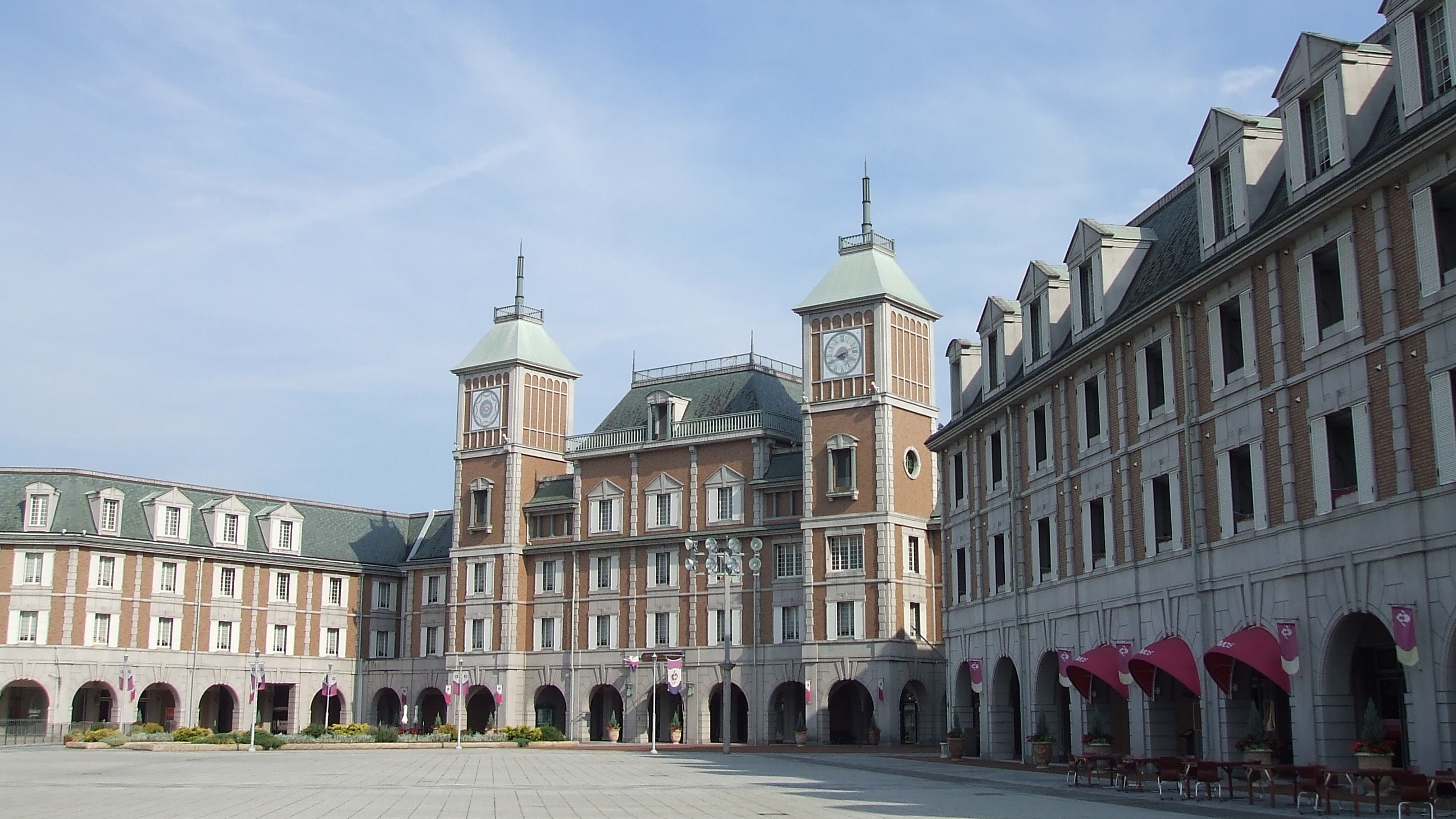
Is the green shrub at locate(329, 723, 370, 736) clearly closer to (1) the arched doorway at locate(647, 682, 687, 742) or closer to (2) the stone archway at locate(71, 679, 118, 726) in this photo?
(1) the arched doorway at locate(647, 682, 687, 742)

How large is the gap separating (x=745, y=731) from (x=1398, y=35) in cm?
5514

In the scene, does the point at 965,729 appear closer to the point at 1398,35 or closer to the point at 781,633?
the point at 781,633

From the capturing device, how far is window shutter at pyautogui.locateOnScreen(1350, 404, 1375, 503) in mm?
25406

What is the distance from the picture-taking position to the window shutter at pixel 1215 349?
31.2 m

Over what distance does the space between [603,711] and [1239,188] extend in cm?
5535

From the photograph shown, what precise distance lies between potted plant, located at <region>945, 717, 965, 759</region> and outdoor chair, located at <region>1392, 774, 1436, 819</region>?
25.8 m

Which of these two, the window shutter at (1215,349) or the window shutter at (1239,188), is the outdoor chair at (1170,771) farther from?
the window shutter at (1239,188)

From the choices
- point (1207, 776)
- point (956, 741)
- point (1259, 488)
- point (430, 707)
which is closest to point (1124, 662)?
point (1259, 488)

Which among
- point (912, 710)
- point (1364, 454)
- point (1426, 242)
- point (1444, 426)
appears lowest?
point (912, 710)

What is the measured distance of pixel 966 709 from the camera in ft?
161

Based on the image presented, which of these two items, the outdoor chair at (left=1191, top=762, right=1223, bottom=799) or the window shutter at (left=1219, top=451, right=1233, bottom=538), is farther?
the window shutter at (left=1219, top=451, right=1233, bottom=538)

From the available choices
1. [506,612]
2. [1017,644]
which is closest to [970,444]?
[1017,644]

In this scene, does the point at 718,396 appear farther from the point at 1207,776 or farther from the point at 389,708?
the point at 1207,776

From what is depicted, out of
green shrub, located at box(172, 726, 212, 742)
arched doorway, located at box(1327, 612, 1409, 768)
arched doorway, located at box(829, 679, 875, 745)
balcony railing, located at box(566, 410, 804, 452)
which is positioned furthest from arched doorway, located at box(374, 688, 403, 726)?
arched doorway, located at box(1327, 612, 1409, 768)
